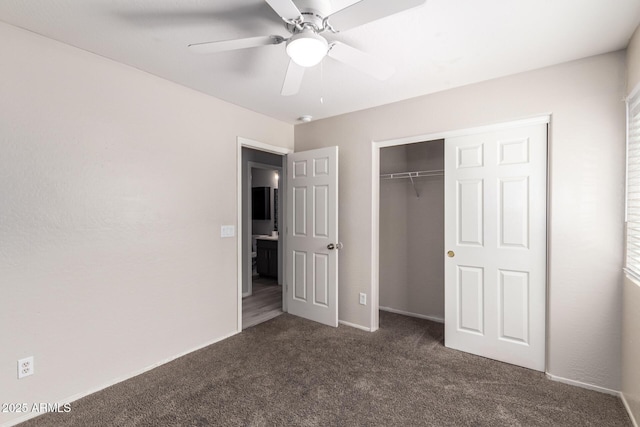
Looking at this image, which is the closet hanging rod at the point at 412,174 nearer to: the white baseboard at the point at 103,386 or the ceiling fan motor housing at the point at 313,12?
the ceiling fan motor housing at the point at 313,12

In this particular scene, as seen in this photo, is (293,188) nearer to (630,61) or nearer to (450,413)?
(450,413)

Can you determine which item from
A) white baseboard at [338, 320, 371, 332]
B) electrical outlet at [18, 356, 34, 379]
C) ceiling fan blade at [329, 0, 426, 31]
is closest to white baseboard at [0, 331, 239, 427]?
electrical outlet at [18, 356, 34, 379]

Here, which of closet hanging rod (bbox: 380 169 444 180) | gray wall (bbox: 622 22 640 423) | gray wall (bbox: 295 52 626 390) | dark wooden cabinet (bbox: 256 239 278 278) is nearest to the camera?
gray wall (bbox: 622 22 640 423)

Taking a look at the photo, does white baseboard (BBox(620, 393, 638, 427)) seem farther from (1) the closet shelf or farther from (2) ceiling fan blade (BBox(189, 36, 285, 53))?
(2) ceiling fan blade (BBox(189, 36, 285, 53))

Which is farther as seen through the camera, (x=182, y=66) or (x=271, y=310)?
(x=271, y=310)

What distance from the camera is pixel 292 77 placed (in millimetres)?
1974

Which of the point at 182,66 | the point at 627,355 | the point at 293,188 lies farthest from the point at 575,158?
the point at 182,66

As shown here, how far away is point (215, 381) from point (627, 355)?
2.85m

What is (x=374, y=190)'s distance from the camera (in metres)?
3.37

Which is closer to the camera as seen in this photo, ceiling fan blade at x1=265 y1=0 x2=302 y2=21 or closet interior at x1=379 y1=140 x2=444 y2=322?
ceiling fan blade at x1=265 y1=0 x2=302 y2=21

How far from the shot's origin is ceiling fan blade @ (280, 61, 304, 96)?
1.86 m

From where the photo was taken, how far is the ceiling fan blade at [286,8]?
1.36 m

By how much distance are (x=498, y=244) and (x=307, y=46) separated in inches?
88.3

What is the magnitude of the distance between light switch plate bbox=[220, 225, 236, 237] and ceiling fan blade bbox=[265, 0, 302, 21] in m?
2.14
